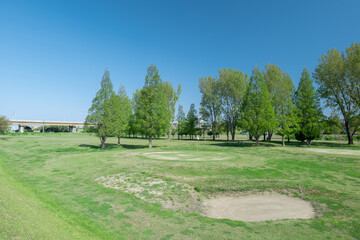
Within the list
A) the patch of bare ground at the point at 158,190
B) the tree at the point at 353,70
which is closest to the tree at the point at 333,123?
the tree at the point at 353,70

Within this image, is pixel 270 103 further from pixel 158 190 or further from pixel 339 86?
pixel 158 190

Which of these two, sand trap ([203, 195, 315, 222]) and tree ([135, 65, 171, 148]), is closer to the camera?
sand trap ([203, 195, 315, 222])

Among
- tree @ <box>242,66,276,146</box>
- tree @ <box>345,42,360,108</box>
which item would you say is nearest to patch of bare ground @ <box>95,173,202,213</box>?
tree @ <box>242,66,276,146</box>

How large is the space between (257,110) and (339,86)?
1947 cm

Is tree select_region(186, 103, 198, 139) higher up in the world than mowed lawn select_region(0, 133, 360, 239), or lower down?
higher up

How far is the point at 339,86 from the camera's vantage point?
1773 inches

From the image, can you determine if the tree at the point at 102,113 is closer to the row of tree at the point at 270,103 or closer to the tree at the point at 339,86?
the row of tree at the point at 270,103

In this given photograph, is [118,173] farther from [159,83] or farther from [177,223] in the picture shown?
[159,83]

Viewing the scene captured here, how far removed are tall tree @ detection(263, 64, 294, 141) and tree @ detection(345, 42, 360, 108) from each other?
11740 millimetres

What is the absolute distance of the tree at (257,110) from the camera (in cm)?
4289

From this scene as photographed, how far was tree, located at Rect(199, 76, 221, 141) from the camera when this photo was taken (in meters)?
64.7

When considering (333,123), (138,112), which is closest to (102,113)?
(138,112)

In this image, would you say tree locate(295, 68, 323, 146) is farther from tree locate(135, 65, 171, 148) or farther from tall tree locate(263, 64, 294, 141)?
tree locate(135, 65, 171, 148)

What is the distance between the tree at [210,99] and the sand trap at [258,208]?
2103 inches
